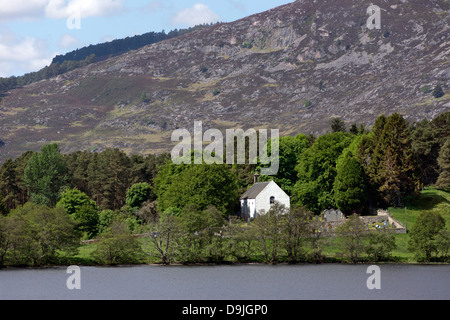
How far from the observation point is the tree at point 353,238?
78.1 meters

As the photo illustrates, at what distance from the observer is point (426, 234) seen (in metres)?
75.9

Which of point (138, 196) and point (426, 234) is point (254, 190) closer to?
point (138, 196)

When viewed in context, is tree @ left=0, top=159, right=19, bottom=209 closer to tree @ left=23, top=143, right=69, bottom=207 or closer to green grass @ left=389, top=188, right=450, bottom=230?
tree @ left=23, top=143, right=69, bottom=207

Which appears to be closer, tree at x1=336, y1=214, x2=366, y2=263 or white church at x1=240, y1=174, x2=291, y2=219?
tree at x1=336, y1=214, x2=366, y2=263

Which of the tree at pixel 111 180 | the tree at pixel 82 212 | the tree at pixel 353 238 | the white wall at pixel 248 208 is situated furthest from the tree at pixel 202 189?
the tree at pixel 353 238

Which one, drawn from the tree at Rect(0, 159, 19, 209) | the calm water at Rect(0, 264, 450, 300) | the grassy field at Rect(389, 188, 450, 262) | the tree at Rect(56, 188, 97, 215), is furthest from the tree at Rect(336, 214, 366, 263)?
the tree at Rect(0, 159, 19, 209)

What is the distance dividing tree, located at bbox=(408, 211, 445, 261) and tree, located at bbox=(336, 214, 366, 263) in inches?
215

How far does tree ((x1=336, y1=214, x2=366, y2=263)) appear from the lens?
7812 centimetres

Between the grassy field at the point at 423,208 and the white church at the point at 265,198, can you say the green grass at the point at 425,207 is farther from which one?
the white church at the point at 265,198

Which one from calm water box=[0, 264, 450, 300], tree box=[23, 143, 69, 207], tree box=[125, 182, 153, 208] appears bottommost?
calm water box=[0, 264, 450, 300]

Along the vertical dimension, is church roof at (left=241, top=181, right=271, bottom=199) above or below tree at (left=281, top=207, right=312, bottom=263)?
above

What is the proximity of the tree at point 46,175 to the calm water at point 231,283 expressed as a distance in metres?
48.6

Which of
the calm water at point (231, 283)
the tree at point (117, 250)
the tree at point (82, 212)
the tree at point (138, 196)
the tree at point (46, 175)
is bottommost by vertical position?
the calm water at point (231, 283)
